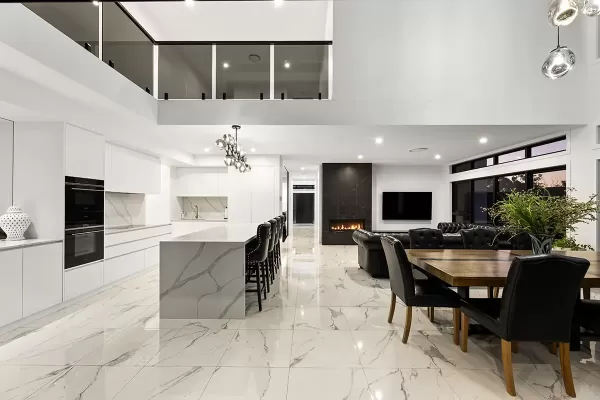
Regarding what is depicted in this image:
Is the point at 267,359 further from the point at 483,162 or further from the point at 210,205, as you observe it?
the point at 483,162

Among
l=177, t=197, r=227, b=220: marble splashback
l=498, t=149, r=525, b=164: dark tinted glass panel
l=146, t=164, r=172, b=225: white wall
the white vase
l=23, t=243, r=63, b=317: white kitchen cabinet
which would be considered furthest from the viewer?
l=177, t=197, r=227, b=220: marble splashback

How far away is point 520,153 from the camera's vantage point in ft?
21.9

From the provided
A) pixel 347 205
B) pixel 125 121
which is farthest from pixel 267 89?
pixel 347 205

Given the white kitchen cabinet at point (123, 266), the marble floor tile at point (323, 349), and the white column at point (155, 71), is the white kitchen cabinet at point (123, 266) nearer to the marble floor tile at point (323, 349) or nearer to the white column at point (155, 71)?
the white column at point (155, 71)

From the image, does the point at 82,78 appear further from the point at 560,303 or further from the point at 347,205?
the point at 347,205

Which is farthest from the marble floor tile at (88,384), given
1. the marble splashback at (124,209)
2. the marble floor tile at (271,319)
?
the marble splashback at (124,209)

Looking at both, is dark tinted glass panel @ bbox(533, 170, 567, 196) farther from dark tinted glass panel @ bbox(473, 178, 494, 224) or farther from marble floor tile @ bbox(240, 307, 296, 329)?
marble floor tile @ bbox(240, 307, 296, 329)

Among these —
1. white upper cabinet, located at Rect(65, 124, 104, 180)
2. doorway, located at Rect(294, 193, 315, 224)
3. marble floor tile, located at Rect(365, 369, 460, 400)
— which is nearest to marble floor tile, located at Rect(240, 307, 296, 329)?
marble floor tile, located at Rect(365, 369, 460, 400)

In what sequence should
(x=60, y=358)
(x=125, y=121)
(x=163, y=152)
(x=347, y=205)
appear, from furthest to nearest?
(x=347, y=205), (x=163, y=152), (x=125, y=121), (x=60, y=358)

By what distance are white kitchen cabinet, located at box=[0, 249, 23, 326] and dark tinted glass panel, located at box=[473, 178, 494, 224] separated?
28.8ft

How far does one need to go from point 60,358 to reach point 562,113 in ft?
23.1

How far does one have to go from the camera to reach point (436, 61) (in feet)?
15.8

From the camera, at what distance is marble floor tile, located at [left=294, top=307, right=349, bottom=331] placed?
3.26 metres

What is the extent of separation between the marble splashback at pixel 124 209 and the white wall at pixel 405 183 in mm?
6750
